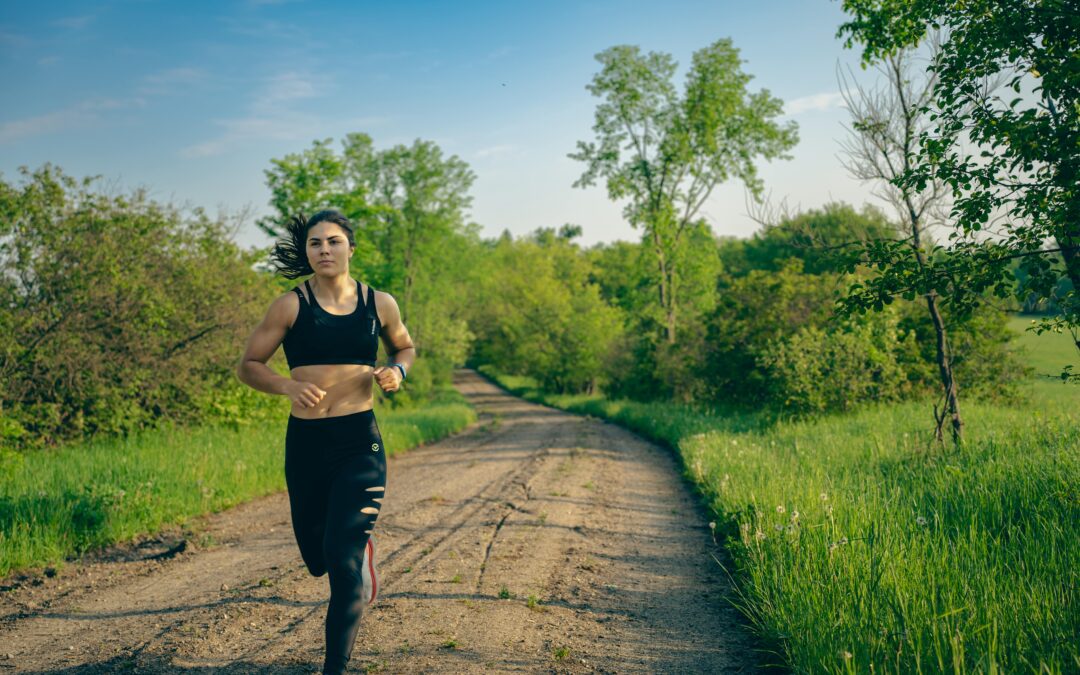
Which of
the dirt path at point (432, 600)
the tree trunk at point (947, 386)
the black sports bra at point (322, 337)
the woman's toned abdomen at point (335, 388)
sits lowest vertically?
the dirt path at point (432, 600)

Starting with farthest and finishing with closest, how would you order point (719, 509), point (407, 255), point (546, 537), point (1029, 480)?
point (407, 255)
point (719, 509)
point (546, 537)
point (1029, 480)

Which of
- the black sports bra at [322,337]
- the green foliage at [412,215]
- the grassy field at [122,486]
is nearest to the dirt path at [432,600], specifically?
the grassy field at [122,486]

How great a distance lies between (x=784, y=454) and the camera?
966cm

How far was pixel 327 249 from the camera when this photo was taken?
3779 millimetres

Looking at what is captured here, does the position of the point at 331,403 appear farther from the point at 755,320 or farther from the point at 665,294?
the point at 665,294

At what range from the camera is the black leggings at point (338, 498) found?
3.44 metres

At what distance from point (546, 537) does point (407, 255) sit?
107ft

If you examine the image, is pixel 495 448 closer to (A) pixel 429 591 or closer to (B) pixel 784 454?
(B) pixel 784 454

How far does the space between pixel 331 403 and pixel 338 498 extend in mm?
522

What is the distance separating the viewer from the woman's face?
12.4 ft

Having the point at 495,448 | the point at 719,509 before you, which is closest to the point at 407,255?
the point at 495,448

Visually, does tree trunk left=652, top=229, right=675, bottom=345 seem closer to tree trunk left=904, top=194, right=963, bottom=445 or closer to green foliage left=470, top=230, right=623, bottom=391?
green foliage left=470, top=230, right=623, bottom=391

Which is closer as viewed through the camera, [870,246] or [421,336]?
[870,246]

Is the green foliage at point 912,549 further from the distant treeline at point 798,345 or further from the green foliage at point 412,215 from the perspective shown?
the green foliage at point 412,215
